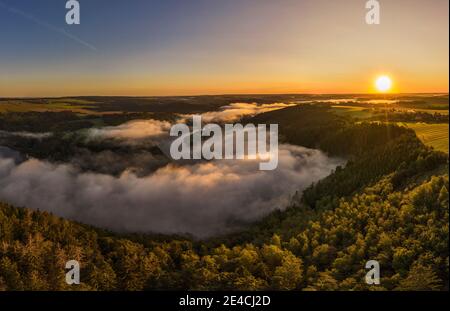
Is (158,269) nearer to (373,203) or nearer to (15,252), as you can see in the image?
(15,252)

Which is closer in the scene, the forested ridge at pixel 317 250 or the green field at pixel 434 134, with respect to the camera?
the forested ridge at pixel 317 250

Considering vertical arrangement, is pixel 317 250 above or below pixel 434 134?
below

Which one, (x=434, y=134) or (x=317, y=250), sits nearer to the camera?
(x=317, y=250)

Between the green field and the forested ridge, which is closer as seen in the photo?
the forested ridge

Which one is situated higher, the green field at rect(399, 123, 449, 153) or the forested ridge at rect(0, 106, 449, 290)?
the green field at rect(399, 123, 449, 153)
